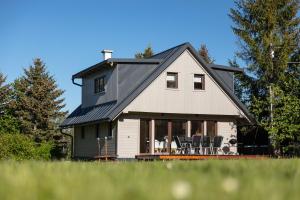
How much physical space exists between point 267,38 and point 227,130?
8087 mm

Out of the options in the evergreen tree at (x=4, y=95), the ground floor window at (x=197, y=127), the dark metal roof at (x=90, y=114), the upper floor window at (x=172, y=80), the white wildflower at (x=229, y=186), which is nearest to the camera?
the white wildflower at (x=229, y=186)

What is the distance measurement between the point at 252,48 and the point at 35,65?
24717 mm

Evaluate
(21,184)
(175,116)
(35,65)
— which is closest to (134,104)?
(175,116)

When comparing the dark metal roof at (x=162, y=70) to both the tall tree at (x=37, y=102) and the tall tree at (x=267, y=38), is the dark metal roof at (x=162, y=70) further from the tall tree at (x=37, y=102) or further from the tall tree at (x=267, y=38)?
the tall tree at (x=37, y=102)

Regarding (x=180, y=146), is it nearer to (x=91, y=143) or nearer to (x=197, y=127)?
(x=197, y=127)

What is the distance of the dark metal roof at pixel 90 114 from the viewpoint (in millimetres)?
27219

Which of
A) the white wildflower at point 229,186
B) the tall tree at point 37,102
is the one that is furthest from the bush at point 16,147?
the white wildflower at point 229,186

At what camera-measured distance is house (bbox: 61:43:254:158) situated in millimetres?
26703

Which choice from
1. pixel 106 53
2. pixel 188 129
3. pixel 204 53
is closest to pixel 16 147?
pixel 106 53

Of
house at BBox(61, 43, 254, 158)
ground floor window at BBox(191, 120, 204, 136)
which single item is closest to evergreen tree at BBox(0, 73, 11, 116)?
house at BBox(61, 43, 254, 158)

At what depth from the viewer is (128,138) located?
87.8 ft

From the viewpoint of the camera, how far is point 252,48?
3456cm

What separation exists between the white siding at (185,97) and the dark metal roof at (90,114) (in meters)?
1.74

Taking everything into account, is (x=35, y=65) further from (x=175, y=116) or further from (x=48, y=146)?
(x=175, y=116)
